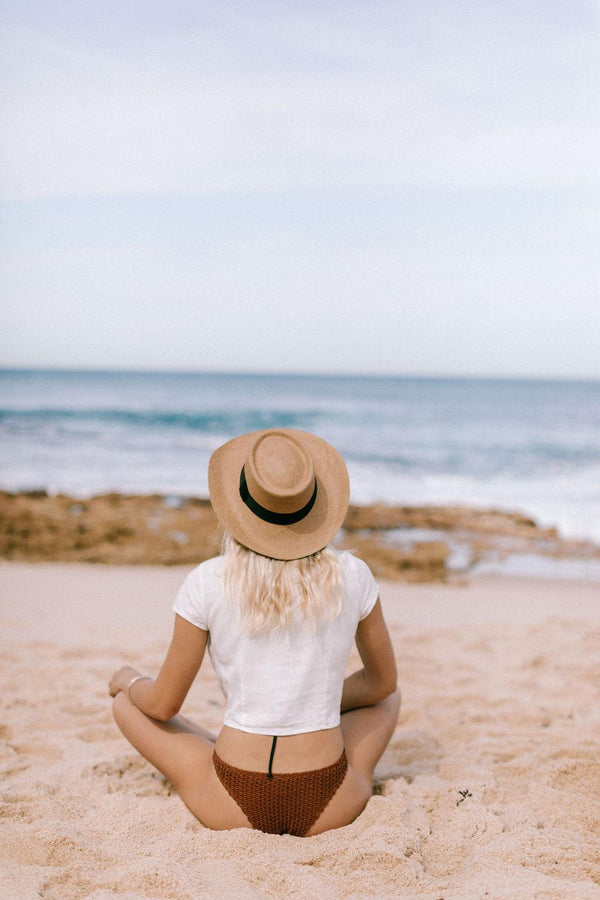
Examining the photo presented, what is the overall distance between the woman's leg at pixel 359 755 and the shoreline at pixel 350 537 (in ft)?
13.9

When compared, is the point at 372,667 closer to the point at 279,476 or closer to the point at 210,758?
the point at 210,758

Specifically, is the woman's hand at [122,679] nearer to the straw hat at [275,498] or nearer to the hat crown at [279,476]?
the straw hat at [275,498]

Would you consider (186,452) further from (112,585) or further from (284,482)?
(284,482)

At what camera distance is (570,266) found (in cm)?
2047

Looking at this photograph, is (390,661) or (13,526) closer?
(390,661)

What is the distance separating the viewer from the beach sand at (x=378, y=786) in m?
1.98

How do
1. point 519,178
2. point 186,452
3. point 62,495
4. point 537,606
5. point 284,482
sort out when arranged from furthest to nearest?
point 186,452 < point 519,178 < point 62,495 < point 537,606 < point 284,482

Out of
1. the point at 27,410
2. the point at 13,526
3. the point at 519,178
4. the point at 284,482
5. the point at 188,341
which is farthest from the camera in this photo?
the point at 188,341

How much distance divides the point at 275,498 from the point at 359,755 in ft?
3.41

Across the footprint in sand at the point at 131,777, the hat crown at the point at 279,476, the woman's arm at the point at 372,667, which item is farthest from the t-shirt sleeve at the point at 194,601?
the footprint in sand at the point at 131,777

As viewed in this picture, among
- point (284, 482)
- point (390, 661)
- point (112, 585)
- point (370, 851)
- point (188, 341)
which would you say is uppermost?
point (188, 341)

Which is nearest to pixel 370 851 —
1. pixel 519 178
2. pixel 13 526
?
pixel 13 526

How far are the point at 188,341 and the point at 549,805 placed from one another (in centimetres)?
3264

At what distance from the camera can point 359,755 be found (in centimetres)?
244
